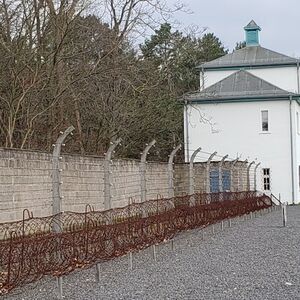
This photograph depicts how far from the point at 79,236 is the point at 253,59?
38937 millimetres

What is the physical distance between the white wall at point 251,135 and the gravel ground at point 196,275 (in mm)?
23379

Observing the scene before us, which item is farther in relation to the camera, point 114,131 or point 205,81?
point 205,81

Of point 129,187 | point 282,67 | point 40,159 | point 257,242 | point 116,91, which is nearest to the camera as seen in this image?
point 40,159

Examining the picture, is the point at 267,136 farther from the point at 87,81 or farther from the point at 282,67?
the point at 87,81

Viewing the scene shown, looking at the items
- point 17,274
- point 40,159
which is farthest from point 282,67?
point 17,274

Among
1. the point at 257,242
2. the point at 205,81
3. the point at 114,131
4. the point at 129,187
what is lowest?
the point at 257,242

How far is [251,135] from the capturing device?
41.1 m

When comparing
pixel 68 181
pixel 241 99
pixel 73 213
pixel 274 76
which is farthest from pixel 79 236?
pixel 274 76

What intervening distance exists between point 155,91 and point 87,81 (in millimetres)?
8719

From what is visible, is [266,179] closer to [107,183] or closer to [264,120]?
[264,120]

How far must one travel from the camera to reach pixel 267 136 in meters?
40.9

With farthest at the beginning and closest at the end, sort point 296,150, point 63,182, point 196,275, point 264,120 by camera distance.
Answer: point 264,120 → point 296,150 → point 63,182 → point 196,275

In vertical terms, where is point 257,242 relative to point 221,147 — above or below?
below

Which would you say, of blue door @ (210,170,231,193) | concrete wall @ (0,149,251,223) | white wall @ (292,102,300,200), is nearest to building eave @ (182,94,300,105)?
white wall @ (292,102,300,200)
